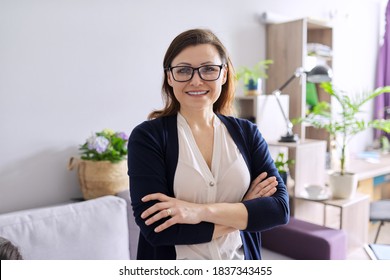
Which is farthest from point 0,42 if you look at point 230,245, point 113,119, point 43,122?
point 230,245

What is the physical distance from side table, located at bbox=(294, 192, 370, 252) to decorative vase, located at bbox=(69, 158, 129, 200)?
3.34 ft

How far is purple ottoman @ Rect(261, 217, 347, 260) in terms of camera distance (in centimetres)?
179

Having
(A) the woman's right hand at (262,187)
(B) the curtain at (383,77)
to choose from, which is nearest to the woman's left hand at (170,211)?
(A) the woman's right hand at (262,187)

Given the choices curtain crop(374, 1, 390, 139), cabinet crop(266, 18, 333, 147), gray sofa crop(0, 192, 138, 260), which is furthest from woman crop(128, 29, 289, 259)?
curtain crop(374, 1, 390, 139)

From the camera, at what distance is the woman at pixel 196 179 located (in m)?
0.90

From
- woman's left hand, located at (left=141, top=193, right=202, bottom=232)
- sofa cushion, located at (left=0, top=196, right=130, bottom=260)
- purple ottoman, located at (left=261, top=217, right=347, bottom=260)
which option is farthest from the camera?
purple ottoman, located at (left=261, top=217, right=347, bottom=260)

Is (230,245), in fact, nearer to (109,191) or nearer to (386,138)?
(109,191)

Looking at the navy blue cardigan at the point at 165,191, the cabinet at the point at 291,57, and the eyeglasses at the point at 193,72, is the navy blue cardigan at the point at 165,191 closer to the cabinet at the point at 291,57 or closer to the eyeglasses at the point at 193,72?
the eyeglasses at the point at 193,72

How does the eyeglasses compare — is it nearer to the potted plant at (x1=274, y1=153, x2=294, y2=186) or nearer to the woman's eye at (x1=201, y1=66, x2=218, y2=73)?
the woman's eye at (x1=201, y1=66, x2=218, y2=73)

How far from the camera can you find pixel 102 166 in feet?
5.52

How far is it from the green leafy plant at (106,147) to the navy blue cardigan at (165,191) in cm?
74

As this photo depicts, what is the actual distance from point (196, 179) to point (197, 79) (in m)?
0.24

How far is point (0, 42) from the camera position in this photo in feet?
5.15
